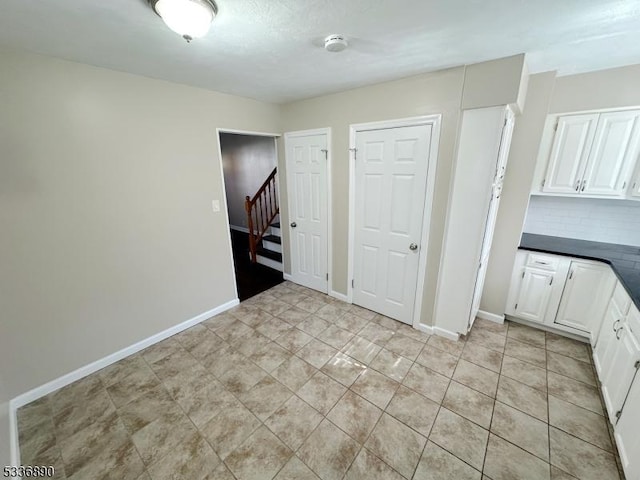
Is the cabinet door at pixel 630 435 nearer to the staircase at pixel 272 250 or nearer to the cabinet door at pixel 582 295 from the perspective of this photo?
the cabinet door at pixel 582 295

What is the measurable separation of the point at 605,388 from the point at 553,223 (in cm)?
163

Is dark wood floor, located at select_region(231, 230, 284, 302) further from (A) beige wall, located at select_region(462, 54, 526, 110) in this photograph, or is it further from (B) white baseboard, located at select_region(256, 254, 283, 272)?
(A) beige wall, located at select_region(462, 54, 526, 110)

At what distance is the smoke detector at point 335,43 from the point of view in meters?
1.45

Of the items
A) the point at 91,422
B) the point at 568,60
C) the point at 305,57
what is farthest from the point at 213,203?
the point at 568,60

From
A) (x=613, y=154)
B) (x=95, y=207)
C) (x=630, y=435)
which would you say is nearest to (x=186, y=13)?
(x=95, y=207)

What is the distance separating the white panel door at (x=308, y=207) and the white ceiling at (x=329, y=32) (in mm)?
969

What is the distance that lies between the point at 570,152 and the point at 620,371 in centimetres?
182

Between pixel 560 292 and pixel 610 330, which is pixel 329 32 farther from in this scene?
pixel 560 292

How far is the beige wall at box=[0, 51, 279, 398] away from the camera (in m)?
1.65

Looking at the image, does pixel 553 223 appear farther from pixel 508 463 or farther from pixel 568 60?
pixel 508 463

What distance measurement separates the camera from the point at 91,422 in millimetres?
1667

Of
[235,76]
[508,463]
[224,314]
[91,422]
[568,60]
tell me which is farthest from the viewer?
[224,314]

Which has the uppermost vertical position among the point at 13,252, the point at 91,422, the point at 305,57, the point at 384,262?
the point at 305,57

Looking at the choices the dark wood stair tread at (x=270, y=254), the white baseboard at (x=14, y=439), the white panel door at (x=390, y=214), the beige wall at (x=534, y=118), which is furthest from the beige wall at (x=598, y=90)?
the white baseboard at (x=14, y=439)
